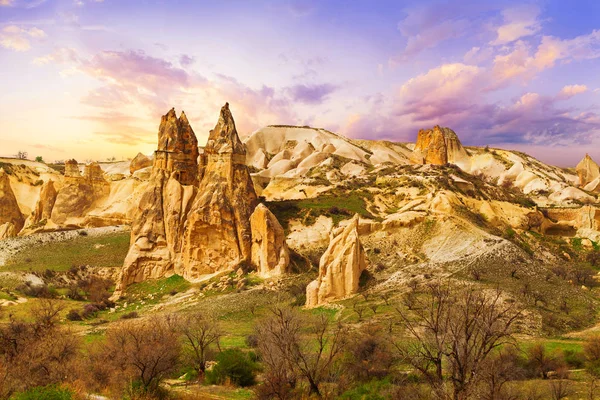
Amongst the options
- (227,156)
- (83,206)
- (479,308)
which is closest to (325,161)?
(83,206)

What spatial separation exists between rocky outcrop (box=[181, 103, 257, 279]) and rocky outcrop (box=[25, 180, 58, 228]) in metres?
28.4

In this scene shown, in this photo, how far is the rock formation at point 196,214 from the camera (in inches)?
1554

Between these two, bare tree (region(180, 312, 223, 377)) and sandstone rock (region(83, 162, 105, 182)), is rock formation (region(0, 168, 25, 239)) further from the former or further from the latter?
bare tree (region(180, 312, 223, 377))

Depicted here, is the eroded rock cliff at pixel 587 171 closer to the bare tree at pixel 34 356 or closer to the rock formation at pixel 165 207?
the rock formation at pixel 165 207

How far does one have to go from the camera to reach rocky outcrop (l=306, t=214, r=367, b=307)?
101ft

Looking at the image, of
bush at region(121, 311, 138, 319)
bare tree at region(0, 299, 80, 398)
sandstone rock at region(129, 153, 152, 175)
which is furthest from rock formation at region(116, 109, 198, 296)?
sandstone rock at region(129, 153, 152, 175)

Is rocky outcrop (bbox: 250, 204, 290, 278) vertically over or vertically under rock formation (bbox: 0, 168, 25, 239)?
under

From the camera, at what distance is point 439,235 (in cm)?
3803

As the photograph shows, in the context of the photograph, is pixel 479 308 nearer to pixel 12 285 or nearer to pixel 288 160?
pixel 12 285

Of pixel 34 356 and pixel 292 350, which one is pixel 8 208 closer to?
pixel 34 356

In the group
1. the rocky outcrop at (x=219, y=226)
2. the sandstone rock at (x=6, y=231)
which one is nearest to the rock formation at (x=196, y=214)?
the rocky outcrop at (x=219, y=226)

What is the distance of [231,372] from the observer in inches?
852

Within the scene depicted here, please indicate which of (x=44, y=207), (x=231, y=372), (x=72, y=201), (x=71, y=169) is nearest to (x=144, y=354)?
(x=231, y=372)

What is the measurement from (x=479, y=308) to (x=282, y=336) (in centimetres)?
746
